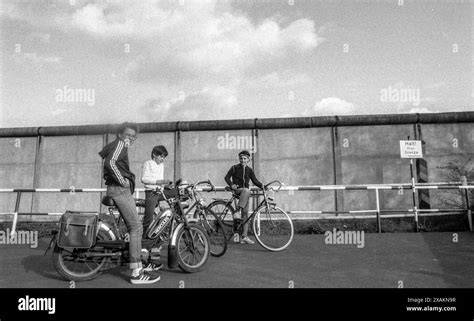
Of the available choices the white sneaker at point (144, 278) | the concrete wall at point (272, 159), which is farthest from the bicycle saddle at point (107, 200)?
the concrete wall at point (272, 159)

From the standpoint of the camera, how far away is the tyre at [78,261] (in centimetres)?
497

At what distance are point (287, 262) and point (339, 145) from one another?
704cm

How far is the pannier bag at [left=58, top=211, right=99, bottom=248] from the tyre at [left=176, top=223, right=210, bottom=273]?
3.70ft

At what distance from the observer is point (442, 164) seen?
39.6 feet

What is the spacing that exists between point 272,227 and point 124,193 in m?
3.31

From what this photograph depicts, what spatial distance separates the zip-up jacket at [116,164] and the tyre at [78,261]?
775 mm

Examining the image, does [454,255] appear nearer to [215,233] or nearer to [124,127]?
[215,233]

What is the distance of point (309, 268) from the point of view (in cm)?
577

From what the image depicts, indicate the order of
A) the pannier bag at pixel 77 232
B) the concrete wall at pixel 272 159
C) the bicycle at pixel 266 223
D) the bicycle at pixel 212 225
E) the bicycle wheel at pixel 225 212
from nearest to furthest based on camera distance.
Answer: the pannier bag at pixel 77 232, the bicycle at pixel 212 225, the bicycle at pixel 266 223, the bicycle wheel at pixel 225 212, the concrete wall at pixel 272 159

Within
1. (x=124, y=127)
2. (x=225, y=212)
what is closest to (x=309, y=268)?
(x=225, y=212)

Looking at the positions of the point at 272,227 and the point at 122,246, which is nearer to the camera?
the point at 122,246

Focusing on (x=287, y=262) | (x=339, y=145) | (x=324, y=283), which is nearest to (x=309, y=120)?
(x=339, y=145)

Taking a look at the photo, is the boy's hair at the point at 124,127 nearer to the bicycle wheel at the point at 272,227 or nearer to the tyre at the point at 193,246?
the tyre at the point at 193,246
